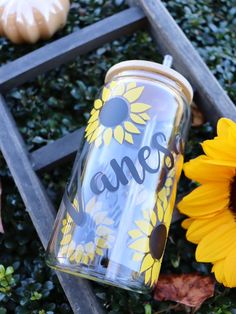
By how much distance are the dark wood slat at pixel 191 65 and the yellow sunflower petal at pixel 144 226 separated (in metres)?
0.22

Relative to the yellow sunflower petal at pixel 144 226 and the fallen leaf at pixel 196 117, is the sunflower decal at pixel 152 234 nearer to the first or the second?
the yellow sunflower petal at pixel 144 226

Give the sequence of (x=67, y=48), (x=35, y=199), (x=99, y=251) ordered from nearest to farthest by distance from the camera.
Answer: (x=99, y=251), (x=35, y=199), (x=67, y=48)

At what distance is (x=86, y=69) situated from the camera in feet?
3.13

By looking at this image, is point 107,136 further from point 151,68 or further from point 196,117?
point 196,117

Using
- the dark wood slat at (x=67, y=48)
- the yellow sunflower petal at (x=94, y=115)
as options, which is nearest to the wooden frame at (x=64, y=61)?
the dark wood slat at (x=67, y=48)

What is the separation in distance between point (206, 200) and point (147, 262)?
0.12 metres

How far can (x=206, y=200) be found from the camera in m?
0.72

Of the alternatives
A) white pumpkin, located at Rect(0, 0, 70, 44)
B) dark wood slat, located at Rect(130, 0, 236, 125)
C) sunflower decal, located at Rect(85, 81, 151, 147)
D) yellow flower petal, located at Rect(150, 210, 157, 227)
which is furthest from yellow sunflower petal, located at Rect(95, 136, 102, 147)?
white pumpkin, located at Rect(0, 0, 70, 44)

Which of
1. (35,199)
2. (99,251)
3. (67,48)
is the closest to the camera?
(99,251)

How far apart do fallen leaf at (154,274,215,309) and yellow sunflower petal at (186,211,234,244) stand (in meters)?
0.07

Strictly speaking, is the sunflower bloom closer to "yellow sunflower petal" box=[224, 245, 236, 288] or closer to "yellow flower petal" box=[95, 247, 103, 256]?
"yellow sunflower petal" box=[224, 245, 236, 288]

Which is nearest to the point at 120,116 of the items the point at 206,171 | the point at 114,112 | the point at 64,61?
the point at 114,112

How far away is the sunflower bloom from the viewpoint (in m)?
0.69

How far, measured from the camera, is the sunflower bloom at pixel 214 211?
691mm
